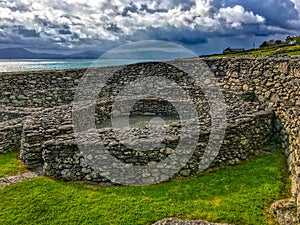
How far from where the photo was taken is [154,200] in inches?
305

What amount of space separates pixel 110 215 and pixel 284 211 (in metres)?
4.56

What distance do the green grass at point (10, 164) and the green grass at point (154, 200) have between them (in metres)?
1.46

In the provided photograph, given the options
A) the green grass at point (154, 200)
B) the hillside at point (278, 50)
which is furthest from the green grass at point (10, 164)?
the hillside at point (278, 50)

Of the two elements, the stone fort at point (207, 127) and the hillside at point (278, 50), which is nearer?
the stone fort at point (207, 127)

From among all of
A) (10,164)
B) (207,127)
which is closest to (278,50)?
(207,127)

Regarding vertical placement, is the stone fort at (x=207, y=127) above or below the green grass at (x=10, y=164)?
above

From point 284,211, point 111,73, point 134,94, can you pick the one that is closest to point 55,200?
point 284,211

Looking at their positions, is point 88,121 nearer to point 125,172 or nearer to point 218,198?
point 125,172

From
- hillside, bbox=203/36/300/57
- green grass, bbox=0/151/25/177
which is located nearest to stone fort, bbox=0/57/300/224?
green grass, bbox=0/151/25/177

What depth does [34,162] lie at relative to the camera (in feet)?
33.9

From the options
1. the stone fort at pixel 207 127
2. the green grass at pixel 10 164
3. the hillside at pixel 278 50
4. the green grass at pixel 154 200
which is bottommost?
the green grass at pixel 154 200

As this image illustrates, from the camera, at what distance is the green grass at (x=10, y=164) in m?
9.97

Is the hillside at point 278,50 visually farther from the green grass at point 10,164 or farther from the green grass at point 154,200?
the green grass at point 10,164

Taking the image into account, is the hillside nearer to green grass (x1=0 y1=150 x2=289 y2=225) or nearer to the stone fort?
the stone fort
